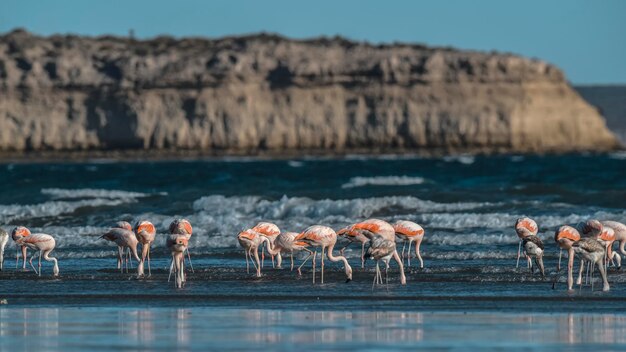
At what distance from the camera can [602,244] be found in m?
18.1

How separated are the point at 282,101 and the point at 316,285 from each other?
82.0 meters

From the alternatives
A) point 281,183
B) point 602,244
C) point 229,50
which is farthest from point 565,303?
point 229,50

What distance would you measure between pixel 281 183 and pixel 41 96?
57328 mm

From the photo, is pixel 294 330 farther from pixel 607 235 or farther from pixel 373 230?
pixel 607 235

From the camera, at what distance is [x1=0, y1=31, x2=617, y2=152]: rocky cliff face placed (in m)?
98.1

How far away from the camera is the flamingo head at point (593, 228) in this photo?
64.2 ft

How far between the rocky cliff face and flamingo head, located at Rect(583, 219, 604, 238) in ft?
255

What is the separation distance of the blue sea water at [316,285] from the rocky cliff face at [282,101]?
5724cm

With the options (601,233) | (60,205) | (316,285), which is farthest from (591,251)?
(60,205)

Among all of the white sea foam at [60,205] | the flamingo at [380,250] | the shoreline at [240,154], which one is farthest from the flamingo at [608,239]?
the shoreline at [240,154]

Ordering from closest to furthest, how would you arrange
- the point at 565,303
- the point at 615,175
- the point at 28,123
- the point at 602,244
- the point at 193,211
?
1. the point at 565,303
2. the point at 602,244
3. the point at 193,211
4. the point at 615,175
5. the point at 28,123

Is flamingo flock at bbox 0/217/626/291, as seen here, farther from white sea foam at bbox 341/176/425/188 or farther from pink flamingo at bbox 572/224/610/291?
white sea foam at bbox 341/176/425/188

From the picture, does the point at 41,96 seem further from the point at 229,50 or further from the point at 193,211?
the point at 193,211

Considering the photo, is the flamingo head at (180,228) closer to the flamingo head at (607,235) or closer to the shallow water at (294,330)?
the shallow water at (294,330)
